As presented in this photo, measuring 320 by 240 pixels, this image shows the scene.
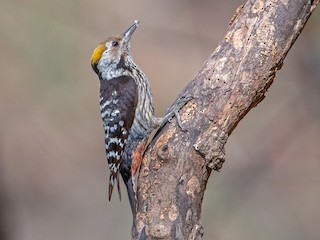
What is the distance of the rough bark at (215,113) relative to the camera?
4316 millimetres

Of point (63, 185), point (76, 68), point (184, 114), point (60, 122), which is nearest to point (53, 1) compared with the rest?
Result: point (76, 68)

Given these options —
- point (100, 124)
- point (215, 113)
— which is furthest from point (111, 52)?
point (100, 124)

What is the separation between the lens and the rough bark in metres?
4.32

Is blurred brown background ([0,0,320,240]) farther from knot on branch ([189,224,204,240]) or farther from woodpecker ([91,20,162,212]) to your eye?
knot on branch ([189,224,204,240])

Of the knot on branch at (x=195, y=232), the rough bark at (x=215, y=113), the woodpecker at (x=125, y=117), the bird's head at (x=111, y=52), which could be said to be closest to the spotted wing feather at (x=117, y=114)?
the woodpecker at (x=125, y=117)

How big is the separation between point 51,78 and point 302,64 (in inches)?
162

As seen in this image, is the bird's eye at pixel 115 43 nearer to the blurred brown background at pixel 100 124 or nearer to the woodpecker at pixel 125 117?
the woodpecker at pixel 125 117

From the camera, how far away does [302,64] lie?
909cm

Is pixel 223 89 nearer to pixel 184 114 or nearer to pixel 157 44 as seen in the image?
pixel 184 114

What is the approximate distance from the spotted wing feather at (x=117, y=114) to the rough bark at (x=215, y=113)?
2.28ft

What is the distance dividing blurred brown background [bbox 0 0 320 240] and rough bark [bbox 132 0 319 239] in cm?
413

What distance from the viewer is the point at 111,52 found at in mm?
5676

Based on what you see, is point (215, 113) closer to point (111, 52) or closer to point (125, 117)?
point (125, 117)

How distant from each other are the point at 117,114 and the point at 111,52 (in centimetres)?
70
